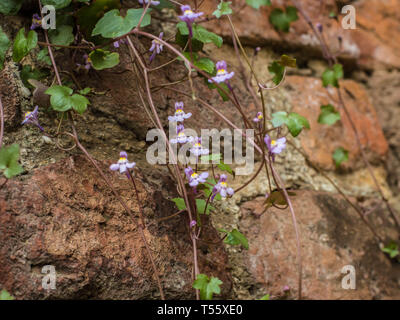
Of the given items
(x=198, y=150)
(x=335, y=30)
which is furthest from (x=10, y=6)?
(x=335, y=30)

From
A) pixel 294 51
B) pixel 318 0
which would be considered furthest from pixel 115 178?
pixel 318 0

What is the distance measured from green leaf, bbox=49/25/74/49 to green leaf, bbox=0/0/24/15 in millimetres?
74

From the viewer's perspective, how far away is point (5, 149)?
0.70 metres

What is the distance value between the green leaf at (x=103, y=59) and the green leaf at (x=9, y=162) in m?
0.26

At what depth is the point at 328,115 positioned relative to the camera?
1.21m

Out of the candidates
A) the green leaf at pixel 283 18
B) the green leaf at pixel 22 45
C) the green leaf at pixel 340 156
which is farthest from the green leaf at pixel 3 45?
the green leaf at pixel 340 156

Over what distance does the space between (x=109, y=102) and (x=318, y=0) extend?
31.3 inches

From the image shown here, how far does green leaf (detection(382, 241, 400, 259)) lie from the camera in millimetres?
1142

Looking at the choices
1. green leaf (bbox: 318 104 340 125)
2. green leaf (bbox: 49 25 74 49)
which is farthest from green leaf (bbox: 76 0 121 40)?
green leaf (bbox: 318 104 340 125)

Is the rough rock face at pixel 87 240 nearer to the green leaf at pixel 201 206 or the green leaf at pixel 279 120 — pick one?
the green leaf at pixel 201 206

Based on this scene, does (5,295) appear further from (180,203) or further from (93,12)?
(93,12)

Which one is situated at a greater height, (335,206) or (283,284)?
(335,206)

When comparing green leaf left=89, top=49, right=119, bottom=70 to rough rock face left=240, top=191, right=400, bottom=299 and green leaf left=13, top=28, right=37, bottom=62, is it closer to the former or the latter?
green leaf left=13, top=28, right=37, bottom=62
